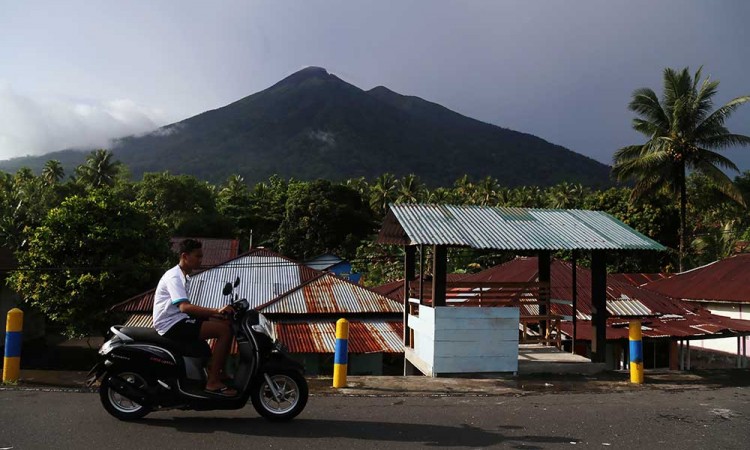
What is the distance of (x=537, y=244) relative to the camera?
30.4 ft

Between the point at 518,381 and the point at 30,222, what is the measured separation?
3574cm

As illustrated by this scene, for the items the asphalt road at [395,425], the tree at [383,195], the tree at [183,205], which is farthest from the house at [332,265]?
the asphalt road at [395,425]

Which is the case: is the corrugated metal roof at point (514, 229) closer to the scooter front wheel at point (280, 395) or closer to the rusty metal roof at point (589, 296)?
the scooter front wheel at point (280, 395)

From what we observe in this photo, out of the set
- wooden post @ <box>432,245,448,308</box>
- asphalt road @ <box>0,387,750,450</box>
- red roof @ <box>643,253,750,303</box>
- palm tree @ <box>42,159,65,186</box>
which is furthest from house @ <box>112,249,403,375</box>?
palm tree @ <box>42,159,65,186</box>

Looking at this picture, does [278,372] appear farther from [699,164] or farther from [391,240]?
[699,164]

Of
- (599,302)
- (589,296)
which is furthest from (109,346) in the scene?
(589,296)

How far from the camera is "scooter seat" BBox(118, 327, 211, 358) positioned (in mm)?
5176

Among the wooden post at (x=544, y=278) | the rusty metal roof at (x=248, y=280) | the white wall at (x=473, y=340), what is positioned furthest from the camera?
the rusty metal roof at (x=248, y=280)

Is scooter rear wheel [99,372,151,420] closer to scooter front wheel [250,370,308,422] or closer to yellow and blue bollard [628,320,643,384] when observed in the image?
scooter front wheel [250,370,308,422]

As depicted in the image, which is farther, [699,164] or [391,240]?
[699,164]

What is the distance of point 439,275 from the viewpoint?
9.17 metres

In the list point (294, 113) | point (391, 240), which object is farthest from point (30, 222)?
point (294, 113)

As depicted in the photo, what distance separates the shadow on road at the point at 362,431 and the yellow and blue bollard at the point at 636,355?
384cm

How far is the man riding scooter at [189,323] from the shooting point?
5.14m
